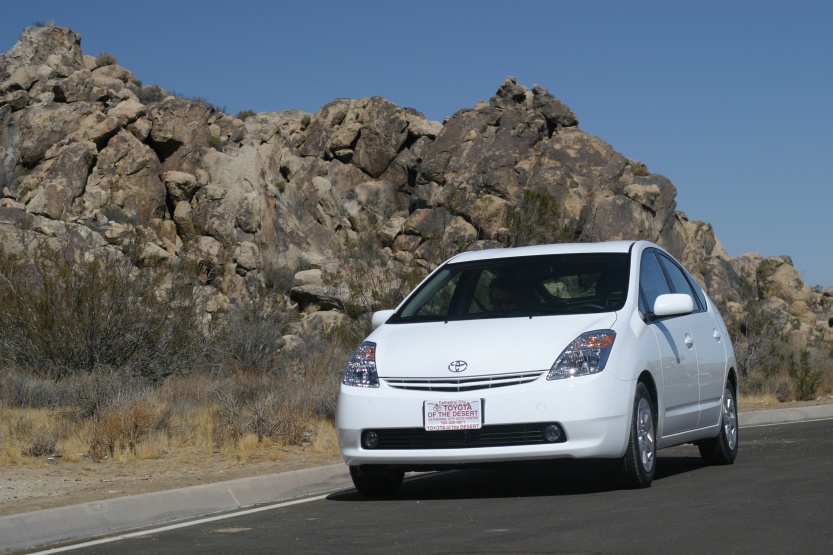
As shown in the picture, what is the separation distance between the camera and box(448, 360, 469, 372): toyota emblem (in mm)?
8578

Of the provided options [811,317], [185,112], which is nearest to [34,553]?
[185,112]

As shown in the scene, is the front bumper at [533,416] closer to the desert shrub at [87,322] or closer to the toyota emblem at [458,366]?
the toyota emblem at [458,366]

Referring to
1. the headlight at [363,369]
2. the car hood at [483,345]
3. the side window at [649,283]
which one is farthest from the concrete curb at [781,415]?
the headlight at [363,369]

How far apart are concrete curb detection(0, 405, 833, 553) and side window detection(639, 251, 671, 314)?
2.92m

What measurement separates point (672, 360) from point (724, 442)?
Result: 5.21ft

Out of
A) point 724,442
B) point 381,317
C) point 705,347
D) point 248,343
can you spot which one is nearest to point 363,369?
point 381,317

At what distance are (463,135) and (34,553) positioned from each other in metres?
56.8

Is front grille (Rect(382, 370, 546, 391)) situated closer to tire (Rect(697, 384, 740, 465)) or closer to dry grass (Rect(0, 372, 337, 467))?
tire (Rect(697, 384, 740, 465))

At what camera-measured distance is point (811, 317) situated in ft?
215

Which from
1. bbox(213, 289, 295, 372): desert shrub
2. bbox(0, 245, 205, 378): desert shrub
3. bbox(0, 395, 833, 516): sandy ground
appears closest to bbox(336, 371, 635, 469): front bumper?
bbox(0, 395, 833, 516): sandy ground

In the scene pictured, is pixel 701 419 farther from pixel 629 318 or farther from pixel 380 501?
pixel 380 501

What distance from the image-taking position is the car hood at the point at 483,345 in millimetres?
8578

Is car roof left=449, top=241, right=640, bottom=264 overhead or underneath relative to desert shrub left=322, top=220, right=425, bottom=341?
underneath

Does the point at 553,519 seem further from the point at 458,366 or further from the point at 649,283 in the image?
the point at 649,283
